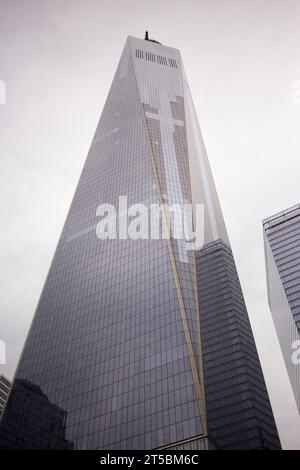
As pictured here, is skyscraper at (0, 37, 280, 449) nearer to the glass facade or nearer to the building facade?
the glass facade

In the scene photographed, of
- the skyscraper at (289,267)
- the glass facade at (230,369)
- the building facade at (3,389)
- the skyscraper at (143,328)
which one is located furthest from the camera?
the building facade at (3,389)

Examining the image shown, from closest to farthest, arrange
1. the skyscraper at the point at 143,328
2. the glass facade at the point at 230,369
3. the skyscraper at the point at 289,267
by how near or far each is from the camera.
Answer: the skyscraper at the point at 143,328 → the glass facade at the point at 230,369 → the skyscraper at the point at 289,267

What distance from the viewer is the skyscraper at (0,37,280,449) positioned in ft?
218

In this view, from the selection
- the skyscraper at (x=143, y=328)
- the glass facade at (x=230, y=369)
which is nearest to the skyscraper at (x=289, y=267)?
the glass facade at (x=230, y=369)

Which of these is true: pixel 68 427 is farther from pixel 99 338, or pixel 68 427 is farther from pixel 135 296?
pixel 135 296

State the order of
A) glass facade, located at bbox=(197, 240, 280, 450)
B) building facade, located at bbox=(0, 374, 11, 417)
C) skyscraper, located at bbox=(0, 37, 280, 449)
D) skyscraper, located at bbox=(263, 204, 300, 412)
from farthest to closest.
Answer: building facade, located at bbox=(0, 374, 11, 417), skyscraper, located at bbox=(263, 204, 300, 412), glass facade, located at bbox=(197, 240, 280, 450), skyscraper, located at bbox=(0, 37, 280, 449)

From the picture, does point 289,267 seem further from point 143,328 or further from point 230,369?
point 143,328

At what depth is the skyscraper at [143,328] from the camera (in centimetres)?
6644

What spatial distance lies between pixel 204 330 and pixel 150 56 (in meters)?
94.1

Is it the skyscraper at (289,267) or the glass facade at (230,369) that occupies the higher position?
the skyscraper at (289,267)

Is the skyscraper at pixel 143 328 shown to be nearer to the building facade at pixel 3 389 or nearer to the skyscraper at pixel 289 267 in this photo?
the skyscraper at pixel 289 267

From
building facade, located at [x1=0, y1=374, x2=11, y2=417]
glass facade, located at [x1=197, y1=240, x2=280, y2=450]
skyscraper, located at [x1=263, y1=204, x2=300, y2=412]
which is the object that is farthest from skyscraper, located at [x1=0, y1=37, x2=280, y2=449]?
building facade, located at [x1=0, y1=374, x2=11, y2=417]

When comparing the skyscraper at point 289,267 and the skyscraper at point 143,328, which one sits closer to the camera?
the skyscraper at point 143,328

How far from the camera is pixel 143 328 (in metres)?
75.9
